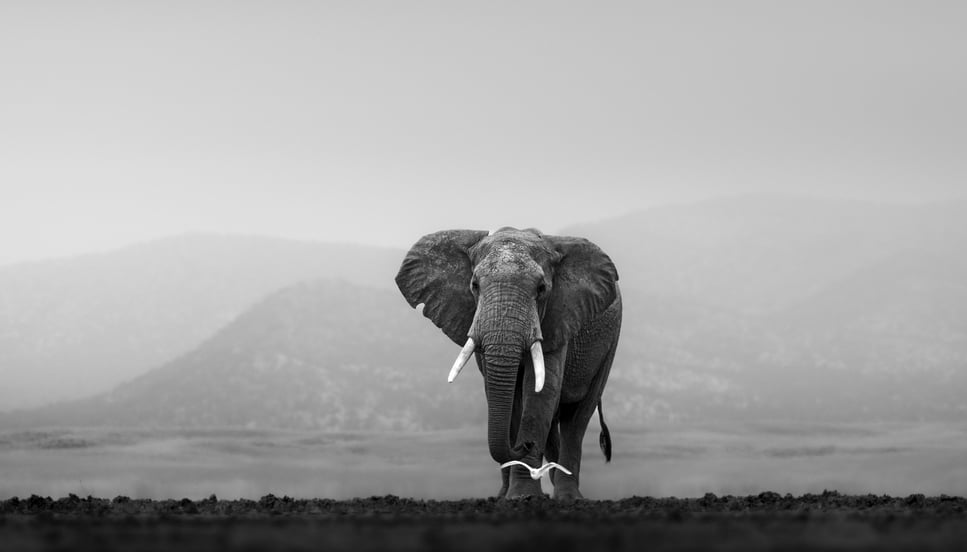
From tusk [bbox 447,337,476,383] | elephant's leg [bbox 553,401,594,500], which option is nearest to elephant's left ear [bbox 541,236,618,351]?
tusk [bbox 447,337,476,383]

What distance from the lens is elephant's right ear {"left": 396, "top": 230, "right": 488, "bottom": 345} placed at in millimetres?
21266

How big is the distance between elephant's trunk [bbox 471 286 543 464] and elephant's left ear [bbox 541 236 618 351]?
1251 mm

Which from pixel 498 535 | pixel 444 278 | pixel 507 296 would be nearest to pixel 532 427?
pixel 507 296

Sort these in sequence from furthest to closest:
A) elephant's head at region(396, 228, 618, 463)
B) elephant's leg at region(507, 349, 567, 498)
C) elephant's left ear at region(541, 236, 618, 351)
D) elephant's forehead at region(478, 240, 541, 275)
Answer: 1. elephant's left ear at region(541, 236, 618, 351)
2. elephant's leg at region(507, 349, 567, 498)
3. elephant's forehead at region(478, 240, 541, 275)
4. elephant's head at region(396, 228, 618, 463)

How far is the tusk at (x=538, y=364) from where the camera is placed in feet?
64.1

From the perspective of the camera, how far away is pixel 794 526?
10.9 metres

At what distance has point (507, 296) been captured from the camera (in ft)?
63.6

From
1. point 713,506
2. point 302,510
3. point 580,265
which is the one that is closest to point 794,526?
point 713,506

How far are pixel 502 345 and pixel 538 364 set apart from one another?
82 centimetres

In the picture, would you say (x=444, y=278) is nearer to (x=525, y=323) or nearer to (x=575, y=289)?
(x=575, y=289)

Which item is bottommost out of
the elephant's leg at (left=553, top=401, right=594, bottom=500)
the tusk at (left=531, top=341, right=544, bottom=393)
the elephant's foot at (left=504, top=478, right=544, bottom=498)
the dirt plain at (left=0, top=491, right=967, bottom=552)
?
the dirt plain at (left=0, top=491, right=967, bottom=552)

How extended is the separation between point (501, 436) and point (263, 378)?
6711cm

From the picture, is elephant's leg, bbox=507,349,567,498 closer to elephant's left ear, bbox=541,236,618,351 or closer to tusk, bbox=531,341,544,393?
tusk, bbox=531,341,544,393

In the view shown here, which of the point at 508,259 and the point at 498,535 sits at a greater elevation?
the point at 508,259
